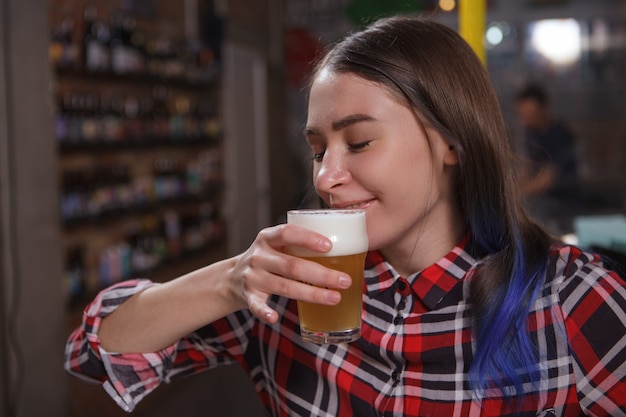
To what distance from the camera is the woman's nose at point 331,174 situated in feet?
3.83

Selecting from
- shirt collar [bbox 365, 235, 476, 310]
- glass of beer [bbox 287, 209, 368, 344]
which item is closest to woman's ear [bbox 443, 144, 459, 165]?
shirt collar [bbox 365, 235, 476, 310]

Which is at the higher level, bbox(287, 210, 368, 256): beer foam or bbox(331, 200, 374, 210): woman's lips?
bbox(331, 200, 374, 210): woman's lips

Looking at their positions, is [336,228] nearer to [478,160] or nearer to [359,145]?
[359,145]

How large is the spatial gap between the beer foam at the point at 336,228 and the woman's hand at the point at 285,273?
0.04 meters

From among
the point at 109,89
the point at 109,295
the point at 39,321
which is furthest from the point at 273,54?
the point at 109,295

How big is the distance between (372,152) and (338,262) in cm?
24

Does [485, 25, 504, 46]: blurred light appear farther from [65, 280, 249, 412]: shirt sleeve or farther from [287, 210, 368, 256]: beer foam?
[287, 210, 368, 256]: beer foam

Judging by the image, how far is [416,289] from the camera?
1.25 m

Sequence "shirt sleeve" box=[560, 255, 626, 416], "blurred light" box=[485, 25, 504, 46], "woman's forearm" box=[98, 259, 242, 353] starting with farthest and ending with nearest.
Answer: "blurred light" box=[485, 25, 504, 46]
"woman's forearm" box=[98, 259, 242, 353]
"shirt sleeve" box=[560, 255, 626, 416]

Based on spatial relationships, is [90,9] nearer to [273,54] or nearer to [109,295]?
[109,295]

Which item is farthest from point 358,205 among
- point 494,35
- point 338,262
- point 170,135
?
point 494,35

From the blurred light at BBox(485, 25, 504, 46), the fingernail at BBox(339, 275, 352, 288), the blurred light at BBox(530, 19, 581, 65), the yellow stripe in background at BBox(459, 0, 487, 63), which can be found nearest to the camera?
the fingernail at BBox(339, 275, 352, 288)

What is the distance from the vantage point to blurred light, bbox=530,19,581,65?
8.20 meters

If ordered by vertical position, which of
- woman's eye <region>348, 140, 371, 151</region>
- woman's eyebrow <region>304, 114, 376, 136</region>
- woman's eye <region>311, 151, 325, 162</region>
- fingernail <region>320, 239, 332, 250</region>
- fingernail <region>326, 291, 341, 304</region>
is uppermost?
woman's eyebrow <region>304, 114, 376, 136</region>
